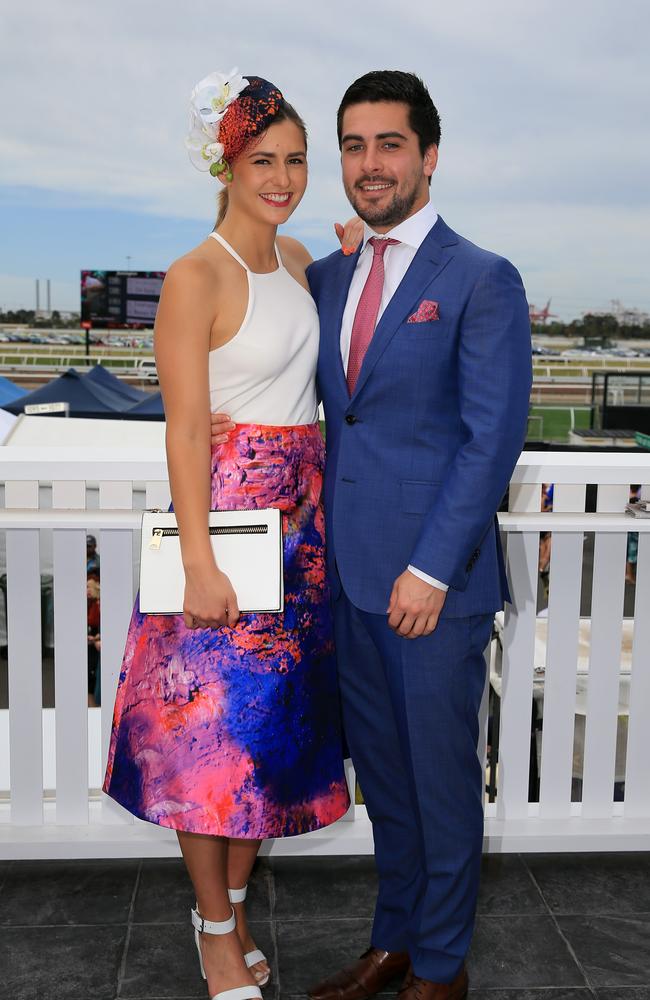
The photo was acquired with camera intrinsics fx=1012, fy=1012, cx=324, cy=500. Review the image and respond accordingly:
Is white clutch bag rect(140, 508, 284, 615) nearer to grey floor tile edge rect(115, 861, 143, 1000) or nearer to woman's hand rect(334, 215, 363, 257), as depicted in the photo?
woman's hand rect(334, 215, 363, 257)

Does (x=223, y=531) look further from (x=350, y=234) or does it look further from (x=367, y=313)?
(x=350, y=234)

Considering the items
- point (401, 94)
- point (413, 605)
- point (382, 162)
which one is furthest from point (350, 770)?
point (401, 94)

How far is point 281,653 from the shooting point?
186cm

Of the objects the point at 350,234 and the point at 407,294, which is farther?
the point at 350,234

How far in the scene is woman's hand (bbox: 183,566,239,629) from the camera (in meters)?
1.76

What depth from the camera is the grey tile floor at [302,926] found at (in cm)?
203

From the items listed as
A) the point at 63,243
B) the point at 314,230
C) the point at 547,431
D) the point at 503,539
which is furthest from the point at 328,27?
the point at 503,539

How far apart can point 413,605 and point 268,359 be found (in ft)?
1.66

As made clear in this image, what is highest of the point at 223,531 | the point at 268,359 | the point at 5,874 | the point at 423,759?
the point at 268,359

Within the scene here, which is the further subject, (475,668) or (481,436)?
(475,668)

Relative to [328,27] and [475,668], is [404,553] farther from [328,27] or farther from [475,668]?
[328,27]

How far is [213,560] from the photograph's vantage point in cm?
176

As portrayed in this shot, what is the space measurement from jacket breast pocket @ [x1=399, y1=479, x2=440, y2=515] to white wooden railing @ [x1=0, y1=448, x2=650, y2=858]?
0.60m

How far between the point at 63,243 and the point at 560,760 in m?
93.2
